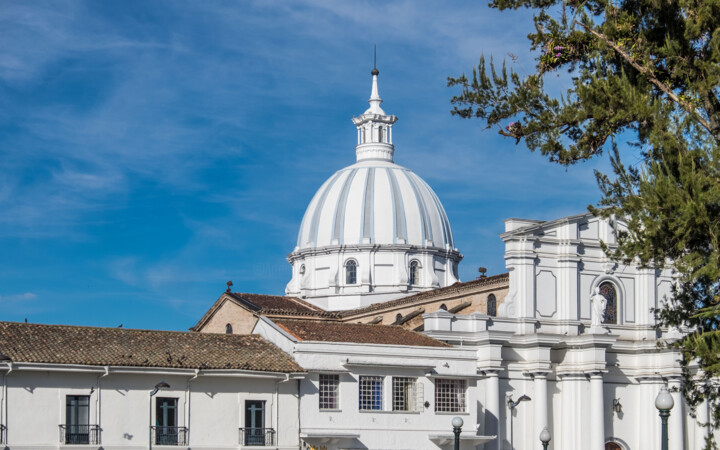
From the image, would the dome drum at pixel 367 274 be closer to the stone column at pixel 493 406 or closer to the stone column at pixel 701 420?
the stone column at pixel 493 406

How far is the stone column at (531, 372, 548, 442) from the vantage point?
182 feet

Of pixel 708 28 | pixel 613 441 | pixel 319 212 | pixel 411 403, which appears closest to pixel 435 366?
pixel 411 403

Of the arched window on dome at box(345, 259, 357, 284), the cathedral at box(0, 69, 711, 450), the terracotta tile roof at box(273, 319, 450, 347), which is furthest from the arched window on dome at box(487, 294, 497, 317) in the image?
the arched window on dome at box(345, 259, 357, 284)

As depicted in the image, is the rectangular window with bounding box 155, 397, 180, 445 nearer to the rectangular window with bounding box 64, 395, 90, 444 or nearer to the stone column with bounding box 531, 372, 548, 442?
the rectangular window with bounding box 64, 395, 90, 444

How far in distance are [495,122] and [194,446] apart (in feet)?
63.1

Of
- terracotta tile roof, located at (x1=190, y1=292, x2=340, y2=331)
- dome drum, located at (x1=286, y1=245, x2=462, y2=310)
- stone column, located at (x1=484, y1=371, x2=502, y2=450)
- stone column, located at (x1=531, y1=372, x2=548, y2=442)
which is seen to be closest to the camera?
stone column, located at (x1=484, y1=371, x2=502, y2=450)

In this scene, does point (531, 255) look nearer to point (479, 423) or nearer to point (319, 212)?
point (479, 423)

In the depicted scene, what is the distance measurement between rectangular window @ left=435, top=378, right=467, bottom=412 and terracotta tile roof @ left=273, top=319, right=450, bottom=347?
83.5 inches

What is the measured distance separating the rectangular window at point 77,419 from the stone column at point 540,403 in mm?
23004

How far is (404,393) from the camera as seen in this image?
4634cm

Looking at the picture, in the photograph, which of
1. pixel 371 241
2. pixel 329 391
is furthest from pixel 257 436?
pixel 371 241

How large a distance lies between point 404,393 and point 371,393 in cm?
137

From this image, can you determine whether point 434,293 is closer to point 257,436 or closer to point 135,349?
point 257,436

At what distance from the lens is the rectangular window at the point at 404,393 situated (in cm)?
4609
